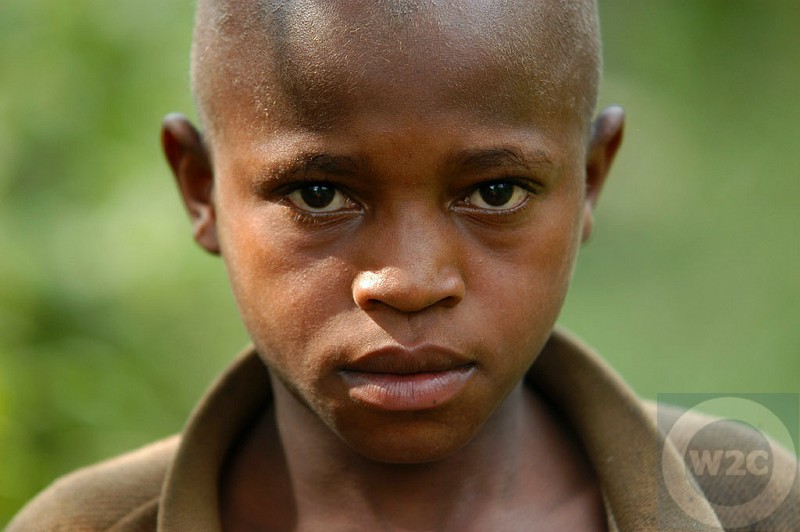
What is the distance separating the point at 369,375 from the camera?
2.09m

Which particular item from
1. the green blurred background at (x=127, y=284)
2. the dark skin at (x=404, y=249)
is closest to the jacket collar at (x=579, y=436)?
the dark skin at (x=404, y=249)

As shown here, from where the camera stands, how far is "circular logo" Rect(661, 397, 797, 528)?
246 centimetres

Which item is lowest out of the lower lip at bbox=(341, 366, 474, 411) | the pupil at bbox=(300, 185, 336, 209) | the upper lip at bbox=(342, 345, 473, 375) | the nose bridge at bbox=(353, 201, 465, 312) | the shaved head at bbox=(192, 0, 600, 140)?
the lower lip at bbox=(341, 366, 474, 411)

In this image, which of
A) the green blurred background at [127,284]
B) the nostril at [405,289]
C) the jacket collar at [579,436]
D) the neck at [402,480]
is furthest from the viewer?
the green blurred background at [127,284]

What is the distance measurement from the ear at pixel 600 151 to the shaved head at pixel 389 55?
0.25m

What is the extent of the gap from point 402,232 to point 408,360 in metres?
0.22

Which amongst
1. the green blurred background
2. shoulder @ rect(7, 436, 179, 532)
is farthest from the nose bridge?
the green blurred background

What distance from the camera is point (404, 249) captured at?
6.54 feet

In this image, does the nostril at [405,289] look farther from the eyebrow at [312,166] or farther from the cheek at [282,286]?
the eyebrow at [312,166]

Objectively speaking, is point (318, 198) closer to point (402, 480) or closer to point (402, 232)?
point (402, 232)

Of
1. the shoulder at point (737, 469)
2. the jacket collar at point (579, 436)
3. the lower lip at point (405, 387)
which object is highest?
the lower lip at point (405, 387)

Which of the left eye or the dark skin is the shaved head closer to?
the dark skin

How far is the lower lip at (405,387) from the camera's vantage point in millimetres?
2078

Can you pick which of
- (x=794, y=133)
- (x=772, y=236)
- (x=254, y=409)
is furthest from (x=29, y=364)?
(x=794, y=133)
